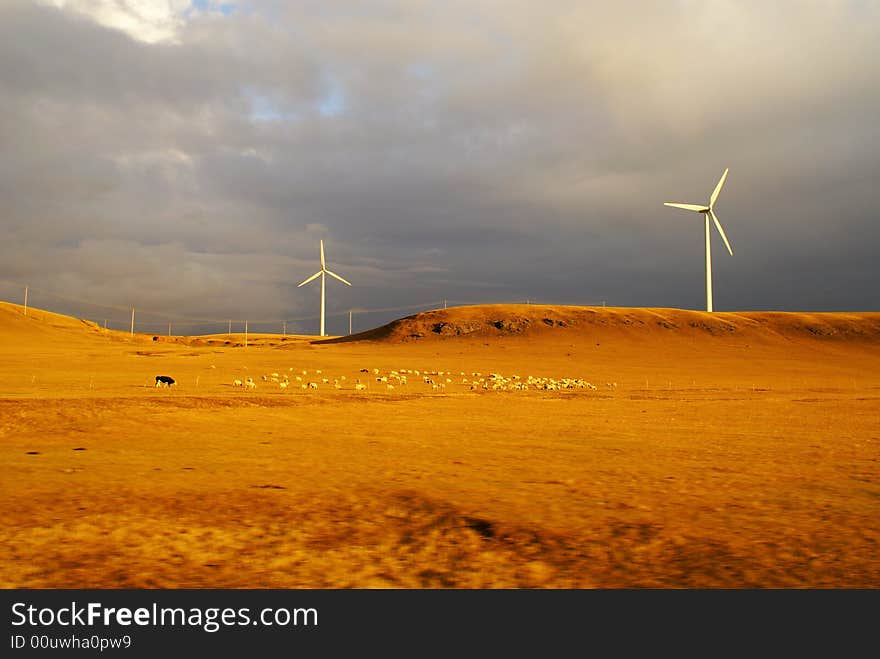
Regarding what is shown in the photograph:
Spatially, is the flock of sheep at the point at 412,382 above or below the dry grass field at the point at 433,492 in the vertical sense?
above

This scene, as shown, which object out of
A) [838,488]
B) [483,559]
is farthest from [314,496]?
[838,488]

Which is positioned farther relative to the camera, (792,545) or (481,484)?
(481,484)

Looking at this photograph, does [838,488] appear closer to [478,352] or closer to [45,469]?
[45,469]

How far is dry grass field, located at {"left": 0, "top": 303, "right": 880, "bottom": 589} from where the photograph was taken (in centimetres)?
785

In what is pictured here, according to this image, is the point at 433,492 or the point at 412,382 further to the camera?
the point at 412,382

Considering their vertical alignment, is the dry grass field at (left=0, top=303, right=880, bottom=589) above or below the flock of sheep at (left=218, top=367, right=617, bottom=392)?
below

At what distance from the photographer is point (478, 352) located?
93.4 meters

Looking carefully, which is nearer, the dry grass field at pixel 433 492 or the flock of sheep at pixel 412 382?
the dry grass field at pixel 433 492

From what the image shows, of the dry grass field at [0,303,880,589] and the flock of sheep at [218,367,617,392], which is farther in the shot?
the flock of sheep at [218,367,617,392]

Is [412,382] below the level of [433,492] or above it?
above

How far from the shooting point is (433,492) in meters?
12.3

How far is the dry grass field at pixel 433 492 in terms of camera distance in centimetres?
785
